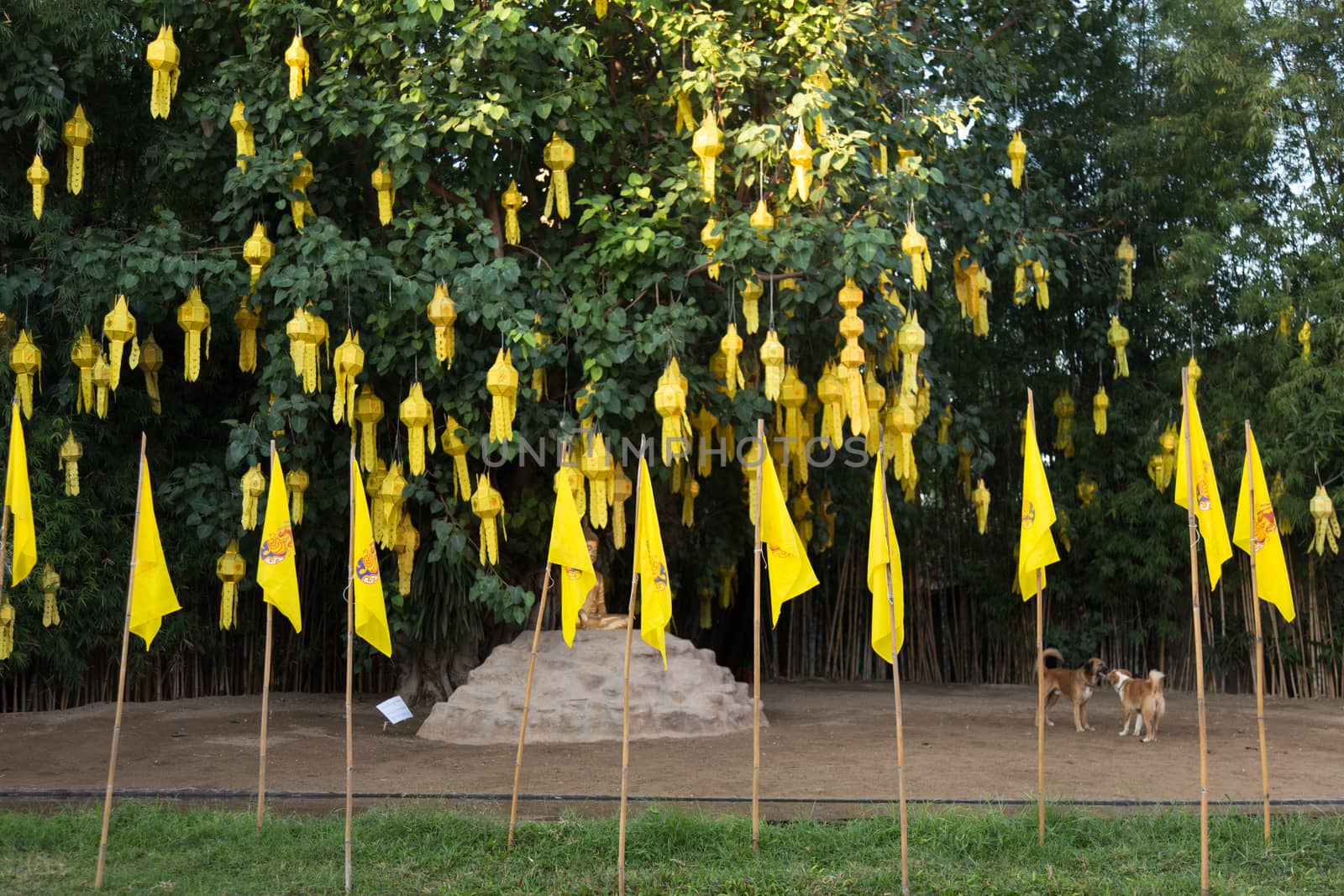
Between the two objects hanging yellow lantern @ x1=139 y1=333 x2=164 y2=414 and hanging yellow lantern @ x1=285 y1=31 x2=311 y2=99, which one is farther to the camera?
hanging yellow lantern @ x1=139 y1=333 x2=164 y2=414

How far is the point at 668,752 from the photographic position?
22.2 feet

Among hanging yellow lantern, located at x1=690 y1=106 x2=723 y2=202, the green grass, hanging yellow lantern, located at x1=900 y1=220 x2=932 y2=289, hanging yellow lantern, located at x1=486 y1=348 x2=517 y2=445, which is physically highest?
hanging yellow lantern, located at x1=690 y1=106 x2=723 y2=202

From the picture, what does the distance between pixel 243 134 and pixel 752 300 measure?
2832 mm

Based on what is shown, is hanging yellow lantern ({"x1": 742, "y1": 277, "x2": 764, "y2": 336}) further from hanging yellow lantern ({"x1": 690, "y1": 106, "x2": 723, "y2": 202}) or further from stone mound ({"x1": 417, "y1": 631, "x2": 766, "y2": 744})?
stone mound ({"x1": 417, "y1": 631, "x2": 766, "y2": 744})

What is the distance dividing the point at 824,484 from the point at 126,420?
460 cm

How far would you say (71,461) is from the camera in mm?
7773

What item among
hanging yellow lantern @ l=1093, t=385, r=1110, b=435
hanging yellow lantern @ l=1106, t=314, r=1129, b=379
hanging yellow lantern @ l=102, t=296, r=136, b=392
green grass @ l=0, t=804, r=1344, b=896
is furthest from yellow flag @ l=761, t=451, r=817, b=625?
hanging yellow lantern @ l=1093, t=385, r=1110, b=435

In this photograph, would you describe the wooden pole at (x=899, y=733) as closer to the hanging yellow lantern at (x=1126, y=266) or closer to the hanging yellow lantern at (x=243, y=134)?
the hanging yellow lantern at (x=243, y=134)

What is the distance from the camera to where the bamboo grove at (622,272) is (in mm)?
7184

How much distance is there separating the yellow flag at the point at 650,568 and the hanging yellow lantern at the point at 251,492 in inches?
123

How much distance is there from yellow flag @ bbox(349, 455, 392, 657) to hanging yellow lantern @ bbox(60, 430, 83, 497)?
3.27 meters

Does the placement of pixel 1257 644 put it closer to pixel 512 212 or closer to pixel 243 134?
pixel 512 212

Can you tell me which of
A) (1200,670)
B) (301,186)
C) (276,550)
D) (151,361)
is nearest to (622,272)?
(301,186)

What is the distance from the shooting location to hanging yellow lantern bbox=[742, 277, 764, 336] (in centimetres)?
726
